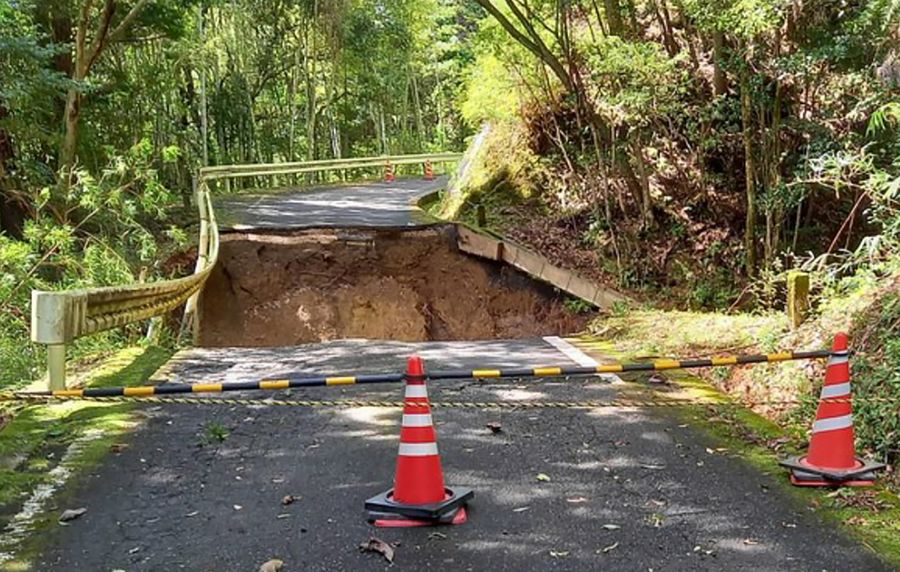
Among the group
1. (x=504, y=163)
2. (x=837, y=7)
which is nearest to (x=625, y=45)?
(x=837, y=7)

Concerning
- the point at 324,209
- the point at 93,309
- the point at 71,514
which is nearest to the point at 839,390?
the point at 71,514

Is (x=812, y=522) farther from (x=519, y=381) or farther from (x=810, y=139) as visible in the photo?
(x=810, y=139)

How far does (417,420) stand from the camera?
13.1ft

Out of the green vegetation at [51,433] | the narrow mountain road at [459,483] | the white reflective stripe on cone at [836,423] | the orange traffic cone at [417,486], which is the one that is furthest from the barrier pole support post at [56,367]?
the white reflective stripe on cone at [836,423]

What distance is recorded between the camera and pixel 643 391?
6180 millimetres

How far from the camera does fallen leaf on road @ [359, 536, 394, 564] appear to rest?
3425mm

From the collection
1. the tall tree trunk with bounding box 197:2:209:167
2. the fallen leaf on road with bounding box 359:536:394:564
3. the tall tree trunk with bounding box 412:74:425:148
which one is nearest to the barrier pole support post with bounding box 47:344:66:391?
the fallen leaf on road with bounding box 359:536:394:564

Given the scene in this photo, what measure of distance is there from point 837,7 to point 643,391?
575 centimetres

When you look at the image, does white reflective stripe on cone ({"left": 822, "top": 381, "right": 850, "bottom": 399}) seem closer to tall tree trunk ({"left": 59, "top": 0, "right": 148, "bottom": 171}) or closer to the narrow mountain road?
the narrow mountain road

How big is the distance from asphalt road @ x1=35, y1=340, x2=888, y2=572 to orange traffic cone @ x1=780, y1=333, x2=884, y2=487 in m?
0.19

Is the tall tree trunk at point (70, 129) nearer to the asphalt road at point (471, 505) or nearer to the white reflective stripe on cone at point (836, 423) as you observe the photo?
the asphalt road at point (471, 505)

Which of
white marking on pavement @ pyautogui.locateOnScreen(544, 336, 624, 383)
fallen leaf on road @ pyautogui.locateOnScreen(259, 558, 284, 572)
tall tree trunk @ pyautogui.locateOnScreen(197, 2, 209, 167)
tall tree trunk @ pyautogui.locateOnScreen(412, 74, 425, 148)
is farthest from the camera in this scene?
tall tree trunk @ pyautogui.locateOnScreen(412, 74, 425, 148)

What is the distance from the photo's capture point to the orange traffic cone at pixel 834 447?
416 cm

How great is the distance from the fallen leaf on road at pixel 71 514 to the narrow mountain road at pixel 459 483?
0.04 m
